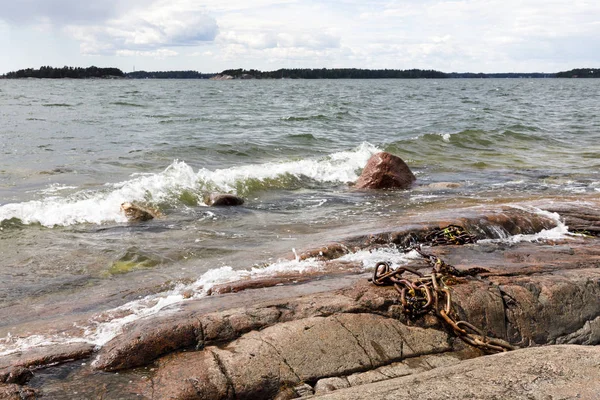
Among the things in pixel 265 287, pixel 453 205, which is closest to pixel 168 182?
pixel 453 205

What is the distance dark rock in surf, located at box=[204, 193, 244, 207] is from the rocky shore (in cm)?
532

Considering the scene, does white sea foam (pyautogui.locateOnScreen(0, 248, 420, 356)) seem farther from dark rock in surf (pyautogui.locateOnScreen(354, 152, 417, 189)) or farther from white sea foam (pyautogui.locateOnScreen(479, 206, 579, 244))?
dark rock in surf (pyautogui.locateOnScreen(354, 152, 417, 189))

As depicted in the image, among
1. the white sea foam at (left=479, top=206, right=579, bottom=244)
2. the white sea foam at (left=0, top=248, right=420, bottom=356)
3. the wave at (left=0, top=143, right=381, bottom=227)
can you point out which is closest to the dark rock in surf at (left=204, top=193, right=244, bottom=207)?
the wave at (left=0, top=143, right=381, bottom=227)

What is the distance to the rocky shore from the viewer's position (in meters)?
3.20

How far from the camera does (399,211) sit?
9.55 metres

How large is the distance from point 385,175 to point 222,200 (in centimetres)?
364

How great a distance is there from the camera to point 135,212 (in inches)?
364

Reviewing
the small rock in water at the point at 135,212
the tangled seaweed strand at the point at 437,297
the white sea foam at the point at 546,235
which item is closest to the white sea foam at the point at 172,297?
the tangled seaweed strand at the point at 437,297

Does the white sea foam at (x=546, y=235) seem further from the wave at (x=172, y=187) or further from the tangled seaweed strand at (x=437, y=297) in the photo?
the wave at (x=172, y=187)

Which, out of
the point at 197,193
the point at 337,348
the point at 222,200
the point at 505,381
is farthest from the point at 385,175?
the point at 505,381

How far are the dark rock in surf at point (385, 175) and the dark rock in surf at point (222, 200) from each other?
298 centimetres

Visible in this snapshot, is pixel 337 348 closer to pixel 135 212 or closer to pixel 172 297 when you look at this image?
pixel 172 297

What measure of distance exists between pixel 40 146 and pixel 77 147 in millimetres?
1119

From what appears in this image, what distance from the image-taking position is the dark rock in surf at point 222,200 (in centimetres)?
1044
